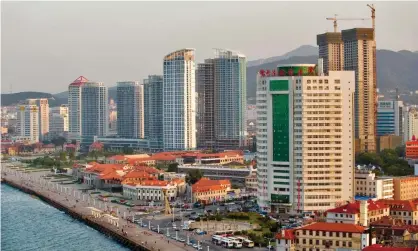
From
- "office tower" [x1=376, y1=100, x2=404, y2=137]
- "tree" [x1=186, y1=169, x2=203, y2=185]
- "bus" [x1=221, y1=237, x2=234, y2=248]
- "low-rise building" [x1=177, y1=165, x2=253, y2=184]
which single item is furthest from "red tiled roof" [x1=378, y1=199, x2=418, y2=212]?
"office tower" [x1=376, y1=100, x2=404, y2=137]

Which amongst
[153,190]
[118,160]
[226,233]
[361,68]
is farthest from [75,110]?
[226,233]

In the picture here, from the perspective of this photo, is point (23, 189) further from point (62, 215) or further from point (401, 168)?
point (401, 168)

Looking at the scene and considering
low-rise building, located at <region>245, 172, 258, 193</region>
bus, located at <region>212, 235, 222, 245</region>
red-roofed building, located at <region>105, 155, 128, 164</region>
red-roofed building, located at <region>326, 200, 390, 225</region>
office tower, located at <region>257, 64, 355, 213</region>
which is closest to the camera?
red-roofed building, located at <region>326, 200, 390, 225</region>

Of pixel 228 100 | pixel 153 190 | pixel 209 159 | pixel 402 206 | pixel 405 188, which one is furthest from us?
pixel 228 100

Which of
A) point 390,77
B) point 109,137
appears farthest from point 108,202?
point 390,77

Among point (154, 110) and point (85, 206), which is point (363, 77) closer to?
point (154, 110)

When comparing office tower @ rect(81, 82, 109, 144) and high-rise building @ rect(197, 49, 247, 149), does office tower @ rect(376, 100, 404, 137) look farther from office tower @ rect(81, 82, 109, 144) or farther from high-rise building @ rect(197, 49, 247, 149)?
office tower @ rect(81, 82, 109, 144)
